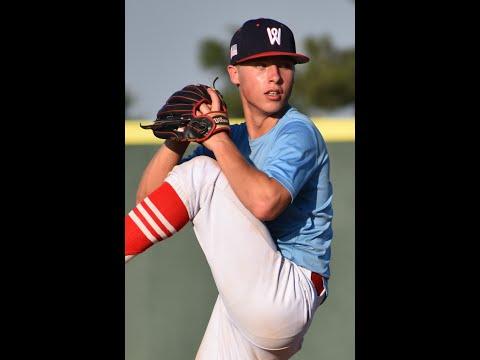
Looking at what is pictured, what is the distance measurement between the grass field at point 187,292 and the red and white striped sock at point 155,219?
0.90 m

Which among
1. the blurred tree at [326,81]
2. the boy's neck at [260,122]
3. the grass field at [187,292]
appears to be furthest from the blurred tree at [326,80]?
the boy's neck at [260,122]

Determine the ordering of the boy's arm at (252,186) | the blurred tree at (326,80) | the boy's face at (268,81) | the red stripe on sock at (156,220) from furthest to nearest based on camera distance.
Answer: the blurred tree at (326,80) → the boy's face at (268,81) → the red stripe on sock at (156,220) → the boy's arm at (252,186)

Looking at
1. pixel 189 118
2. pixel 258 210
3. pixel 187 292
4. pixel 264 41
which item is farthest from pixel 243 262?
pixel 187 292

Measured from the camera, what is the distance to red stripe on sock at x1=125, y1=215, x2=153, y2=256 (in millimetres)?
2799

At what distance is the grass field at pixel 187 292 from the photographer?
147 inches

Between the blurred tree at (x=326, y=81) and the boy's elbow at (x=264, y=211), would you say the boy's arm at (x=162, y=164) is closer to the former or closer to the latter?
the boy's elbow at (x=264, y=211)

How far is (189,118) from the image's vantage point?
279 centimetres

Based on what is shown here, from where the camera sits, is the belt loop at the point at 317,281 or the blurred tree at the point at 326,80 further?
the blurred tree at the point at 326,80

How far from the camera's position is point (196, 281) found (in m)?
3.77

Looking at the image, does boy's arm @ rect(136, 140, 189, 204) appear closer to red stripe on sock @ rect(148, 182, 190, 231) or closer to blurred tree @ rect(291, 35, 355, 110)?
red stripe on sock @ rect(148, 182, 190, 231)

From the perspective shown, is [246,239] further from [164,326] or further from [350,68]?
[350,68]

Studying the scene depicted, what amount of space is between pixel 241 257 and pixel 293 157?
35cm

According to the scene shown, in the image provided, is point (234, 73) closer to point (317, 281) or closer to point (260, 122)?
point (260, 122)
